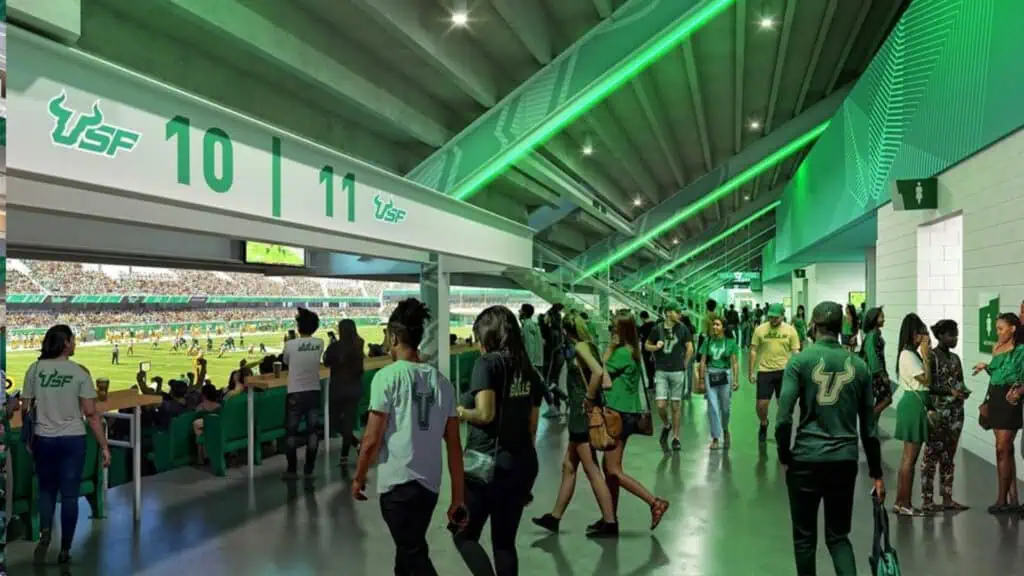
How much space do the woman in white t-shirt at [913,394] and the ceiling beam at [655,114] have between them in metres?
7.06

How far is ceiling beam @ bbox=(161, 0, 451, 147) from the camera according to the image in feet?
19.5

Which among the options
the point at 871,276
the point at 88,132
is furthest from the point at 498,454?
the point at 871,276

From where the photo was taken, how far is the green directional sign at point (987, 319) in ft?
21.7

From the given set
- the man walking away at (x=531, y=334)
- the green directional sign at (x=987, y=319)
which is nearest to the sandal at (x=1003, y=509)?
the green directional sign at (x=987, y=319)

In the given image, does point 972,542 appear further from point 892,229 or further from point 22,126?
point 892,229

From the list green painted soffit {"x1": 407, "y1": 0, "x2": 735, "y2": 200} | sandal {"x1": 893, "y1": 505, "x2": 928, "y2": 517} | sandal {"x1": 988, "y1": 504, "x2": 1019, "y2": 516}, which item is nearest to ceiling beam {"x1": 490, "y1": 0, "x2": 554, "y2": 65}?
green painted soffit {"x1": 407, "y1": 0, "x2": 735, "y2": 200}

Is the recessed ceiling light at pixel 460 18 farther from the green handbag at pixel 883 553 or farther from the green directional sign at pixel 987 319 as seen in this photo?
the green handbag at pixel 883 553

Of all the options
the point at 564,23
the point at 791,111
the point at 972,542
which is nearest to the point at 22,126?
the point at 972,542

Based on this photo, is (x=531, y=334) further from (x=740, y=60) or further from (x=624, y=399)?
(x=624, y=399)

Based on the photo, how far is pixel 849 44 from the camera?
12.1m

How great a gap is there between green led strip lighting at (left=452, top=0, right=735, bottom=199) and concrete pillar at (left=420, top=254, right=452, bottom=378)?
1.21m

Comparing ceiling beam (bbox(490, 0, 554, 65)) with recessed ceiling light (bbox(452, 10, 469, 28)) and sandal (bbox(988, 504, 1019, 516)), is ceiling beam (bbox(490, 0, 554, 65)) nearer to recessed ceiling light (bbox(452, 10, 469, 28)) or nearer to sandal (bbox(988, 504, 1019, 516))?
recessed ceiling light (bbox(452, 10, 469, 28))

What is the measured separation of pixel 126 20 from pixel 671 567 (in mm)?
5888

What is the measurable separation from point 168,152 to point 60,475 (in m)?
2.08
